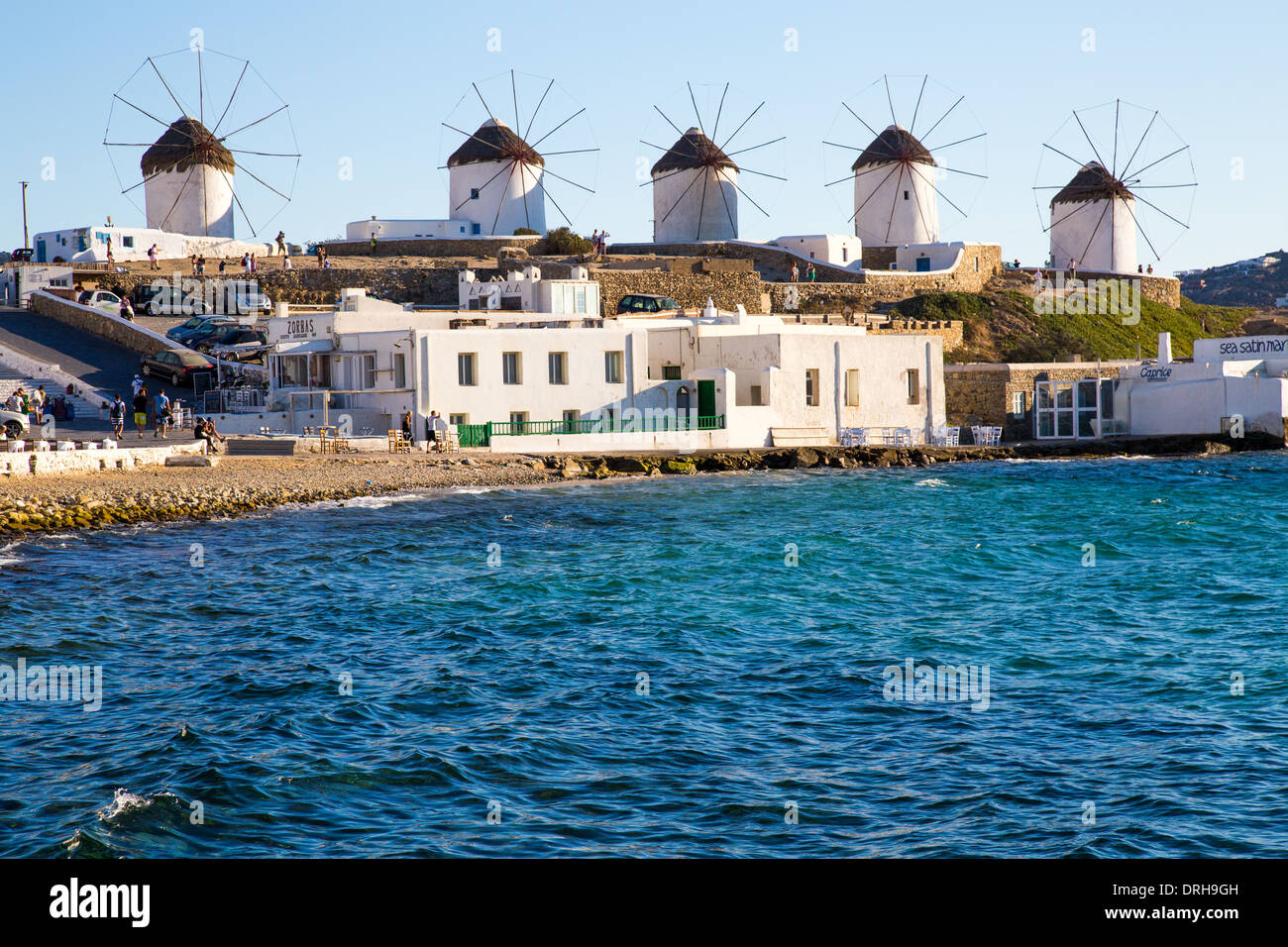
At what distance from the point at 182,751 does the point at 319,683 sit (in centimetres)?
243

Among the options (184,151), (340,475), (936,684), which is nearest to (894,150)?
(184,151)

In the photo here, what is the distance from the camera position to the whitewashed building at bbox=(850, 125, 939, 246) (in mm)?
74750

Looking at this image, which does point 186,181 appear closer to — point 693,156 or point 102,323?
point 102,323

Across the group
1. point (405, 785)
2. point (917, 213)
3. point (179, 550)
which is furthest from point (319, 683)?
point (917, 213)

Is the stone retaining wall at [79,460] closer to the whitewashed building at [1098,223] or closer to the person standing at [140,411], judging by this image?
the person standing at [140,411]

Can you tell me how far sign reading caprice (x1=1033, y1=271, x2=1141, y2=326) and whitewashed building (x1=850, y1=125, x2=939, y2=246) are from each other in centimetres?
861

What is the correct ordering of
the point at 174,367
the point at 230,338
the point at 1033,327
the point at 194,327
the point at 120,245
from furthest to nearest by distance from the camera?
the point at 1033,327 → the point at 120,245 → the point at 194,327 → the point at 230,338 → the point at 174,367

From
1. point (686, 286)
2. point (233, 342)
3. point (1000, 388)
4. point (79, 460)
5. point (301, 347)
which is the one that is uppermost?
point (686, 286)

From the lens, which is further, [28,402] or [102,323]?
[102,323]

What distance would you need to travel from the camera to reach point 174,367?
125 feet

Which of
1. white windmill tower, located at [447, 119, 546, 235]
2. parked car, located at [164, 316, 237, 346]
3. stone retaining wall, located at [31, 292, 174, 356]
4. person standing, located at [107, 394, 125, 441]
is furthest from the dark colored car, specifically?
white windmill tower, located at [447, 119, 546, 235]

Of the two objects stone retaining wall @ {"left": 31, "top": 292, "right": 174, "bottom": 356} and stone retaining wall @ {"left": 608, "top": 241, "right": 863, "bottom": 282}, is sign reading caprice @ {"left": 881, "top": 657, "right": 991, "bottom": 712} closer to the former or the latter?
stone retaining wall @ {"left": 31, "top": 292, "right": 174, "bottom": 356}

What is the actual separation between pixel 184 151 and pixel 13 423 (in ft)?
128

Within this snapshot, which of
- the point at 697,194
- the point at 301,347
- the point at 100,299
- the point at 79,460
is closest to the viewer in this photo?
the point at 79,460
